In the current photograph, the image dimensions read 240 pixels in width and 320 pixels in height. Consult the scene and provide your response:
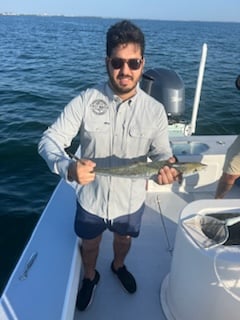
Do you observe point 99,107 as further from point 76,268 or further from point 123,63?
point 76,268

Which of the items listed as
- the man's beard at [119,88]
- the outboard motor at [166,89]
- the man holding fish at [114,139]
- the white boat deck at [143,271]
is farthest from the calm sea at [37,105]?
the man's beard at [119,88]

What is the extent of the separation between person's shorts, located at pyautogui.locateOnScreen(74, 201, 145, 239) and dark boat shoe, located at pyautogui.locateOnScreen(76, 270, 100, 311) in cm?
43

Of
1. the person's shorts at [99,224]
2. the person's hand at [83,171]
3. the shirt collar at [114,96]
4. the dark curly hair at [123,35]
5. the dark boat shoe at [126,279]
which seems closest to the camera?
the person's hand at [83,171]

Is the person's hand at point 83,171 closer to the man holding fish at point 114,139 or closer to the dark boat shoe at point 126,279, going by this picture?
the man holding fish at point 114,139

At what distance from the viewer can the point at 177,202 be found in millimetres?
4055

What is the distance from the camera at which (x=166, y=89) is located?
526 cm

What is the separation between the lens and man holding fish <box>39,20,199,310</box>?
6.72ft

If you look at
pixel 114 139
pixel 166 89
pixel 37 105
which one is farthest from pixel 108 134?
pixel 37 105

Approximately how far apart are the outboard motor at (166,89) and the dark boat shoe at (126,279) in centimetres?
299

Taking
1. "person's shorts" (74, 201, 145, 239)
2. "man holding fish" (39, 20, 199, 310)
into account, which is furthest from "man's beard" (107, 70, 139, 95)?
"person's shorts" (74, 201, 145, 239)

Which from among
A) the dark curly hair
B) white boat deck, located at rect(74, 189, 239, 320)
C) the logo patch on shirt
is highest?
the dark curly hair

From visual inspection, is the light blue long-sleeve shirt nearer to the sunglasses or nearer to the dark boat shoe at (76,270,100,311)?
the sunglasses

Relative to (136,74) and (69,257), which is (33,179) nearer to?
(69,257)

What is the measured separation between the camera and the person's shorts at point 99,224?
94.3 inches
